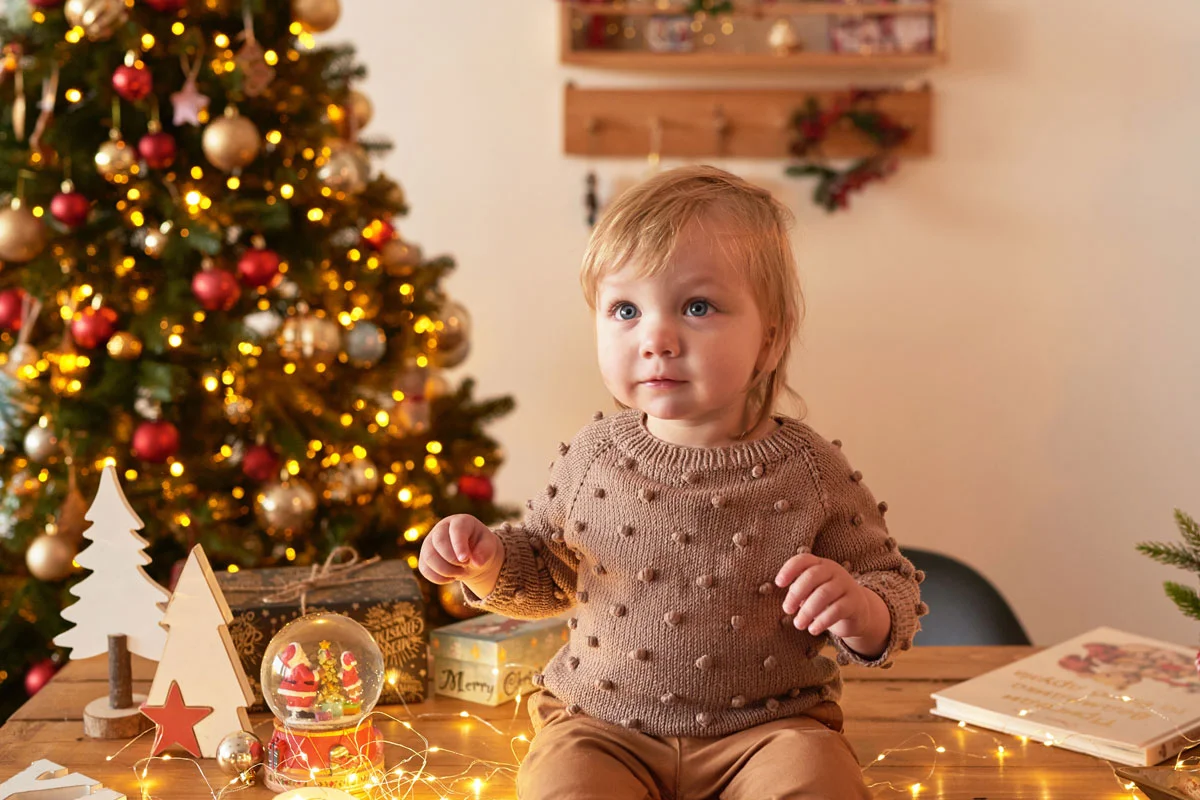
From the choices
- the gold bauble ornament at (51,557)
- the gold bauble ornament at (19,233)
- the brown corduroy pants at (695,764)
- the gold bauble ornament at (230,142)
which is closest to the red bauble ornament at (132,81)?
the gold bauble ornament at (230,142)

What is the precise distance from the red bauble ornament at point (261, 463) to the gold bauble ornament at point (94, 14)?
649mm

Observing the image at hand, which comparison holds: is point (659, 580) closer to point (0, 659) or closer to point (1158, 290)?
point (0, 659)

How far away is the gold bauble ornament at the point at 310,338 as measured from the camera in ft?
6.02

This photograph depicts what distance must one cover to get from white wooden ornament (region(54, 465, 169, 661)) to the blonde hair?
0.50 meters

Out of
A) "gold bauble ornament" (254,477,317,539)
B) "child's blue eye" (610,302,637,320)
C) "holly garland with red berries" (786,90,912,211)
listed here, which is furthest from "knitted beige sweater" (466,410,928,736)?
"holly garland with red berries" (786,90,912,211)

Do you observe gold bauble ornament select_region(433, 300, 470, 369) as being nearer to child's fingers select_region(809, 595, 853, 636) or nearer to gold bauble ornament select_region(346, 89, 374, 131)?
gold bauble ornament select_region(346, 89, 374, 131)

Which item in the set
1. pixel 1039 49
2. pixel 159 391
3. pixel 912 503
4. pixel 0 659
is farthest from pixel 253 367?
pixel 1039 49

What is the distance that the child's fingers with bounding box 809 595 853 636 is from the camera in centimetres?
90

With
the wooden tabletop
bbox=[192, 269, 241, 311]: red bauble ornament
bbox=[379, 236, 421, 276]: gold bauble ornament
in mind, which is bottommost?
the wooden tabletop

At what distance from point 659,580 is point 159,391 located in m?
1.01

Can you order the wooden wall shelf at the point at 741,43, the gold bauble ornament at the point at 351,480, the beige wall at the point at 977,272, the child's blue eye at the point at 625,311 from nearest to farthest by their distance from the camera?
the child's blue eye at the point at 625,311, the gold bauble ornament at the point at 351,480, the wooden wall shelf at the point at 741,43, the beige wall at the point at 977,272

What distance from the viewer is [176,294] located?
5.80 feet

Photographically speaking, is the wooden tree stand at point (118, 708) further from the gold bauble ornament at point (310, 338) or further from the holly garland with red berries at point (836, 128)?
the holly garland with red berries at point (836, 128)

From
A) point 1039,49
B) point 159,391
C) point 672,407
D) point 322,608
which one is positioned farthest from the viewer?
point 1039,49
